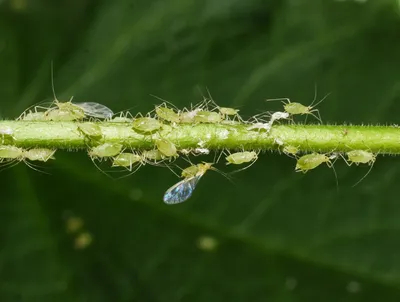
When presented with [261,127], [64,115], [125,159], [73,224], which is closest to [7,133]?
[64,115]

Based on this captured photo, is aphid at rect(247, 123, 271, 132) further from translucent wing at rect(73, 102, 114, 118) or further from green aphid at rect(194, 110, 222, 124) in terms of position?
translucent wing at rect(73, 102, 114, 118)

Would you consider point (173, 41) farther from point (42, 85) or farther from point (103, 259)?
point (103, 259)

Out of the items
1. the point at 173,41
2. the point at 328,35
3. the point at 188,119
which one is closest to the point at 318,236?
the point at 328,35

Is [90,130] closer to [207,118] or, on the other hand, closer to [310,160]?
[207,118]

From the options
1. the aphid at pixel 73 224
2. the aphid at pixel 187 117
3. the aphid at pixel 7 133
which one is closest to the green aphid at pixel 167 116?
the aphid at pixel 187 117

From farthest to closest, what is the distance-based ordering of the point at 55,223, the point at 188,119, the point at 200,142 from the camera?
the point at 55,223 < the point at 188,119 < the point at 200,142

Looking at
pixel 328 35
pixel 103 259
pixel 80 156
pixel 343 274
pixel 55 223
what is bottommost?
pixel 343 274

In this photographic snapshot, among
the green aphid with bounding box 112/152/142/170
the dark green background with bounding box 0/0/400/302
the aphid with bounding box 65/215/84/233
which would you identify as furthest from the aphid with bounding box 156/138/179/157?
the aphid with bounding box 65/215/84/233
